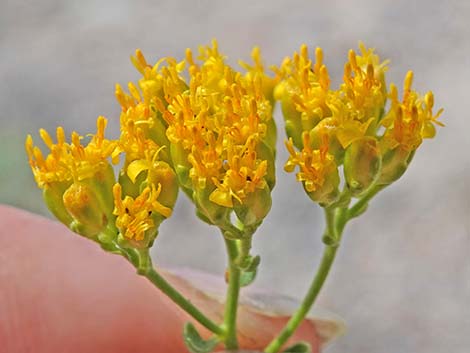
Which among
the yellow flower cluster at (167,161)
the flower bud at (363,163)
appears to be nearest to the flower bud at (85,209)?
the yellow flower cluster at (167,161)

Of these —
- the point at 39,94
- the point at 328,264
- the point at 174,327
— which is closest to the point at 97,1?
the point at 39,94

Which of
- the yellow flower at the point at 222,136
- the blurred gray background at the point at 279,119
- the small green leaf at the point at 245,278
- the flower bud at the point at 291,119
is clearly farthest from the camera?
the blurred gray background at the point at 279,119

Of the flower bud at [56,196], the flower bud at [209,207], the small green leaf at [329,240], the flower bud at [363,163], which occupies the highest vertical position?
the flower bud at [363,163]

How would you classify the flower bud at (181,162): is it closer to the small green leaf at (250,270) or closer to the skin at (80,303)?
the small green leaf at (250,270)

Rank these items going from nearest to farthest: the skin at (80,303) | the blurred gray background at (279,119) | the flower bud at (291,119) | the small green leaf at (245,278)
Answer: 1. the flower bud at (291,119)
2. the small green leaf at (245,278)
3. the skin at (80,303)
4. the blurred gray background at (279,119)

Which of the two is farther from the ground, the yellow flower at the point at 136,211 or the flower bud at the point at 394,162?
the flower bud at the point at 394,162

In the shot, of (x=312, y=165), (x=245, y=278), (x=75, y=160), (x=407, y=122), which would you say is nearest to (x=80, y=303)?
(x=245, y=278)
